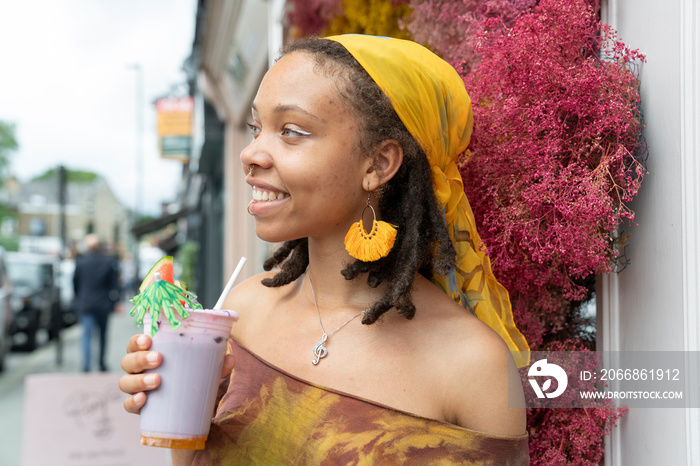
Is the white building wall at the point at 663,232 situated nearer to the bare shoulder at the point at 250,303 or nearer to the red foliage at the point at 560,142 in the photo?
the red foliage at the point at 560,142

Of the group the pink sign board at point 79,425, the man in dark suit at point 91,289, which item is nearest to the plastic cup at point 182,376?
the pink sign board at point 79,425

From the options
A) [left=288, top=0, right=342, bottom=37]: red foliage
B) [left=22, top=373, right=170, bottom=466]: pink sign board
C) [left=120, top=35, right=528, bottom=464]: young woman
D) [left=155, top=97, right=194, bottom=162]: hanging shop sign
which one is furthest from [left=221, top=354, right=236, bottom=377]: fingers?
[left=155, top=97, right=194, bottom=162]: hanging shop sign

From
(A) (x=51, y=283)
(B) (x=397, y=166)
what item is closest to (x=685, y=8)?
(B) (x=397, y=166)

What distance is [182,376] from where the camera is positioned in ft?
4.62

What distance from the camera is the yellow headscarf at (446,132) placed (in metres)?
1.53

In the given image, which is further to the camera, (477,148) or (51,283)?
(51,283)

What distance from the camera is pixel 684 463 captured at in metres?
1.42

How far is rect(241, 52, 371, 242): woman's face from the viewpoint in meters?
1.48

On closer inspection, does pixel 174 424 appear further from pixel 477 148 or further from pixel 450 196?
pixel 477 148

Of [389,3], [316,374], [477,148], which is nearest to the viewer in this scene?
[316,374]

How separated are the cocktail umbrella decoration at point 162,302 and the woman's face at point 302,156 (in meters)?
0.27

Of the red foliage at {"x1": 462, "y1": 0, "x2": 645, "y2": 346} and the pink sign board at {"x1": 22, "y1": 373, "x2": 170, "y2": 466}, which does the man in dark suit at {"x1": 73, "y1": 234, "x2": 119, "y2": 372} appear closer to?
the pink sign board at {"x1": 22, "y1": 373, "x2": 170, "y2": 466}

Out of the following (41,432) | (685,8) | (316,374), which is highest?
(685,8)

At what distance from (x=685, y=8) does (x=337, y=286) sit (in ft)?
3.53
